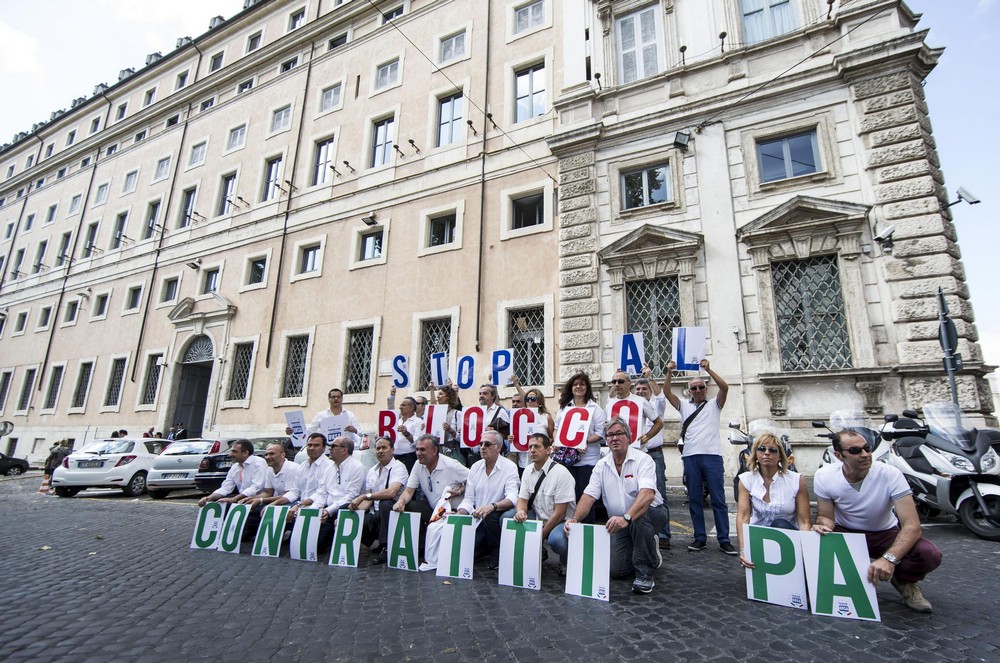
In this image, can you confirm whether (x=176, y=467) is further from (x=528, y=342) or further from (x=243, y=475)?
(x=528, y=342)

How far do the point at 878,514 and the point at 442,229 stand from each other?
44.1 ft

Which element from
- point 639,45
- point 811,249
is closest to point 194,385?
point 639,45

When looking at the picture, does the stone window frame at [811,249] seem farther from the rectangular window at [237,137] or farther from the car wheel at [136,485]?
the rectangular window at [237,137]

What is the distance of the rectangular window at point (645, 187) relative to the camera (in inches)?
467

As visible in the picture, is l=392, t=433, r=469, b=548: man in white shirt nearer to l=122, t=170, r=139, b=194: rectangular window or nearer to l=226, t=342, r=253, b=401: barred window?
l=226, t=342, r=253, b=401: barred window

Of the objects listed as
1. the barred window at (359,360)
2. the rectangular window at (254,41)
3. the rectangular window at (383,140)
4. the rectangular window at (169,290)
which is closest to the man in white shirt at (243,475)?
the barred window at (359,360)

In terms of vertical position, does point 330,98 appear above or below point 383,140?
above

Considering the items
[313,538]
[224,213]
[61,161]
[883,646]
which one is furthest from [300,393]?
[61,161]

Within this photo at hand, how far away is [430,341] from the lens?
1446cm

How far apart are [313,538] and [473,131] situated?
1305 cm

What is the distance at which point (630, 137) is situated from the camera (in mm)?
12375

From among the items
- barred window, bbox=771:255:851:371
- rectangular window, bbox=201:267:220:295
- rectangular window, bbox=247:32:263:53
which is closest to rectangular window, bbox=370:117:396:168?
rectangular window, bbox=201:267:220:295

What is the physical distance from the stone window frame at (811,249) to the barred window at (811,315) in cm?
13

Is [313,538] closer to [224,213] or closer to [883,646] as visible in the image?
[883,646]
